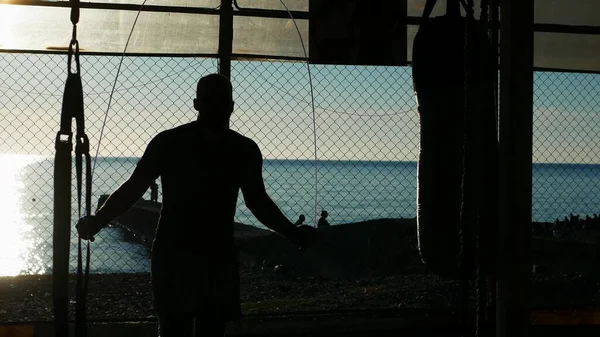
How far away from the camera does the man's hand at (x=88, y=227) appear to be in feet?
12.3

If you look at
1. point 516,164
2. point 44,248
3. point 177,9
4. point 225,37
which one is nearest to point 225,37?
point 225,37

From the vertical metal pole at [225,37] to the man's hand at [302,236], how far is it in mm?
1969

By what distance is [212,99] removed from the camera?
153 inches

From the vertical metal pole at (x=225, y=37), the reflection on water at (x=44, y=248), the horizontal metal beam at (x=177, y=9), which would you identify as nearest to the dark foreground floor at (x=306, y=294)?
the reflection on water at (x=44, y=248)

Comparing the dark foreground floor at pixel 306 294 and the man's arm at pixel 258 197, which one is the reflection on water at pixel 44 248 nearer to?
the dark foreground floor at pixel 306 294

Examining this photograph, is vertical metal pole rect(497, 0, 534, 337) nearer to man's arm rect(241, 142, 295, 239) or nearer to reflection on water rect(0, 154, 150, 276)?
man's arm rect(241, 142, 295, 239)

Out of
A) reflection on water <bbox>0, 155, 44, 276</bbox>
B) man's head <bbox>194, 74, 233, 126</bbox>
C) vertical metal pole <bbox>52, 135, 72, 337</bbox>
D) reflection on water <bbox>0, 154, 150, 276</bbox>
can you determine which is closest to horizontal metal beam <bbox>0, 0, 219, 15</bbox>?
man's head <bbox>194, 74, 233, 126</bbox>

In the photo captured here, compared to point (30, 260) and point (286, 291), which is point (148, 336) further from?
point (30, 260)

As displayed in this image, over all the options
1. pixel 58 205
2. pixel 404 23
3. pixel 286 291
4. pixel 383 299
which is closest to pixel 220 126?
pixel 58 205

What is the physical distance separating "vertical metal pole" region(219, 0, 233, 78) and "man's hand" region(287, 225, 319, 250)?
6.46ft

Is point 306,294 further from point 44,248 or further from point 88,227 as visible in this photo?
point 44,248

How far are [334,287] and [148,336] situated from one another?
2879mm

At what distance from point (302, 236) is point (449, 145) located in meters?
0.82

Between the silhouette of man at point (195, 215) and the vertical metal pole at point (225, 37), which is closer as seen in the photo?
the silhouette of man at point (195, 215)
